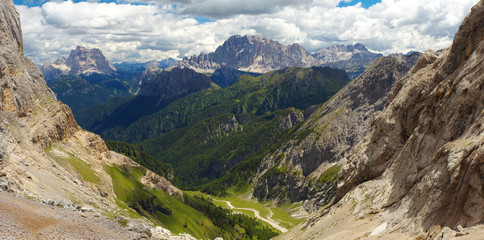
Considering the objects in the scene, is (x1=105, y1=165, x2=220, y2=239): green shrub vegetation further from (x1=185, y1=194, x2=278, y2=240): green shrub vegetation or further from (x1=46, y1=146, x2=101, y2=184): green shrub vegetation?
(x1=46, y1=146, x2=101, y2=184): green shrub vegetation

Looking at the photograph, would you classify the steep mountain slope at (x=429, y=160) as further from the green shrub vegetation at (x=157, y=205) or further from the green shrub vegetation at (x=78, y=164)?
the green shrub vegetation at (x=157, y=205)

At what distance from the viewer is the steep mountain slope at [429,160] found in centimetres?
3080

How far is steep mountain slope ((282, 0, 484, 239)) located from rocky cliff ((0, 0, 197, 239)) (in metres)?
38.2

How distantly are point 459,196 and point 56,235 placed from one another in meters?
43.4

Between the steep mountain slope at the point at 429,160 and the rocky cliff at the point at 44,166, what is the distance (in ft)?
125

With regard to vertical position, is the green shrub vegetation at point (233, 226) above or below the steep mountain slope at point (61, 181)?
below

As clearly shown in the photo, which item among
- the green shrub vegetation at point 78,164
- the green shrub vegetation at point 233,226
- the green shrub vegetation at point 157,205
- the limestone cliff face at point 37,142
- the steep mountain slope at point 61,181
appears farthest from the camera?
the green shrub vegetation at point 233,226

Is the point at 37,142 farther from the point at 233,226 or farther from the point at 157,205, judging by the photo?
the point at 233,226

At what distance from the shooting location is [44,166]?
88875mm

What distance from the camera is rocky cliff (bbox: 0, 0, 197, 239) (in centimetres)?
3925

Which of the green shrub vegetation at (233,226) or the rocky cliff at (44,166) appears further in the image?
the green shrub vegetation at (233,226)

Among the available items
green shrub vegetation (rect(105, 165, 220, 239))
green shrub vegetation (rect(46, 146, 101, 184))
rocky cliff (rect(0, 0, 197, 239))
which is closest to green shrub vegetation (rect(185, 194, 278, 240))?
green shrub vegetation (rect(105, 165, 220, 239))

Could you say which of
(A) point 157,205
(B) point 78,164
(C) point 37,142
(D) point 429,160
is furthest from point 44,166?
(D) point 429,160

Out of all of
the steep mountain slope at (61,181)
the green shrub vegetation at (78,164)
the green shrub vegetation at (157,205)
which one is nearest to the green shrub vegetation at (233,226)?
the steep mountain slope at (61,181)
